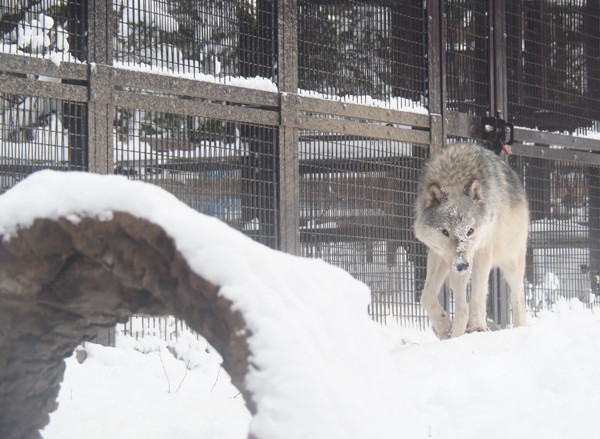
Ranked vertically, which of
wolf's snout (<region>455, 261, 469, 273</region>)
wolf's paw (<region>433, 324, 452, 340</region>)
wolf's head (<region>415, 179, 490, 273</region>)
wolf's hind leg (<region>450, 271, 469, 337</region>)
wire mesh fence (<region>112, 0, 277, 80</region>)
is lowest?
wolf's paw (<region>433, 324, 452, 340</region>)

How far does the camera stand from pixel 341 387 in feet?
8.74

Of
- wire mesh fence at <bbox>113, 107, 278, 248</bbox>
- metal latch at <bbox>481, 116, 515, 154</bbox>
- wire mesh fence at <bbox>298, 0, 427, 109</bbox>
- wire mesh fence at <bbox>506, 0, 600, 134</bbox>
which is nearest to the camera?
wire mesh fence at <bbox>113, 107, 278, 248</bbox>

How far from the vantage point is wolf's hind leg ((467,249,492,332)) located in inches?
303

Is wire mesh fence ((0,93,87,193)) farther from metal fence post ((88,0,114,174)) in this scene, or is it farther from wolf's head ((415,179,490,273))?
wolf's head ((415,179,490,273))

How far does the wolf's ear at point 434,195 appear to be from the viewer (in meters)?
7.85

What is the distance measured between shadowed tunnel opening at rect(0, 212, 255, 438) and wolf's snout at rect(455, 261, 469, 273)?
423cm

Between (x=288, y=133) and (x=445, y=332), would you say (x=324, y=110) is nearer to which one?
(x=288, y=133)

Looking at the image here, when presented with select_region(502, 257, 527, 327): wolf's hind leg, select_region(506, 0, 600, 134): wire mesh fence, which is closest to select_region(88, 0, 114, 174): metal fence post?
select_region(502, 257, 527, 327): wolf's hind leg

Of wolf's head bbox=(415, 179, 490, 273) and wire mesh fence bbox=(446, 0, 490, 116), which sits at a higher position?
wire mesh fence bbox=(446, 0, 490, 116)

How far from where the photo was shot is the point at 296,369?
2.63 meters

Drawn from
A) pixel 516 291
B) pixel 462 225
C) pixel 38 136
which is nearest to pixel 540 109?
pixel 516 291

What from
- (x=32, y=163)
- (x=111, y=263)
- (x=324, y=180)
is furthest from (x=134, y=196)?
(x=324, y=180)

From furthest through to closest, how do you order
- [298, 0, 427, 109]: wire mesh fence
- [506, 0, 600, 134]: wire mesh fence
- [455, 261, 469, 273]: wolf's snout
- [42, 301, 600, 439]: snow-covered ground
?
1. [506, 0, 600, 134]: wire mesh fence
2. [298, 0, 427, 109]: wire mesh fence
3. [455, 261, 469, 273]: wolf's snout
4. [42, 301, 600, 439]: snow-covered ground

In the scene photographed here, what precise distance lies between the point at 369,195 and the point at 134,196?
5259 millimetres
